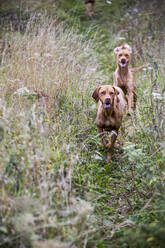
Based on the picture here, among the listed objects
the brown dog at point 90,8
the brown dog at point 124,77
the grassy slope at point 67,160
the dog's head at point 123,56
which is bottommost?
the grassy slope at point 67,160

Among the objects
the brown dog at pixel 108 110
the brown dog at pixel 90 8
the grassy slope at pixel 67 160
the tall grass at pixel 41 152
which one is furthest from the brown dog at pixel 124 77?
the brown dog at pixel 90 8

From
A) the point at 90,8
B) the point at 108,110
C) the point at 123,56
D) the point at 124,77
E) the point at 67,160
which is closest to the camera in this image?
the point at 67,160

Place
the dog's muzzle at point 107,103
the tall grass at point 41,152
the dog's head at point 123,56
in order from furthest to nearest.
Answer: the dog's head at point 123,56 → the dog's muzzle at point 107,103 → the tall grass at point 41,152

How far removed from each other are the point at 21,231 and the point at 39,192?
1.36ft

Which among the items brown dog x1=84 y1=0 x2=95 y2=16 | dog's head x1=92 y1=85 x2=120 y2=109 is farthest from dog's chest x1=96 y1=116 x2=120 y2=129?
brown dog x1=84 y1=0 x2=95 y2=16

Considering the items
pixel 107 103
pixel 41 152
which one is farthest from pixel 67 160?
pixel 107 103

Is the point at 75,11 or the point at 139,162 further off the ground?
the point at 75,11

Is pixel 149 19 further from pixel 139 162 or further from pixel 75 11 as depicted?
pixel 139 162

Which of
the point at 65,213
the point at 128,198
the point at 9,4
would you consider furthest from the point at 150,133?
the point at 9,4

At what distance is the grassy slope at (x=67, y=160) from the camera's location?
2.41m

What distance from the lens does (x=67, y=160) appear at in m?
3.16

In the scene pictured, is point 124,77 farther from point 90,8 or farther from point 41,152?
point 90,8

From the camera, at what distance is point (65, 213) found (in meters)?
2.47

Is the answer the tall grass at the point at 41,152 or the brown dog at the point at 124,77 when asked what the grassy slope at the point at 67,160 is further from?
the brown dog at the point at 124,77
